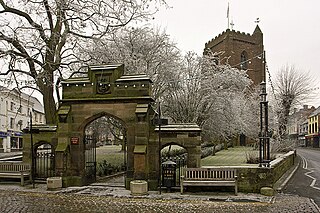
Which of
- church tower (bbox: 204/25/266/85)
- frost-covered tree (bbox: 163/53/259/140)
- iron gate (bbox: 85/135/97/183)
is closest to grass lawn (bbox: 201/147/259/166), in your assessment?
frost-covered tree (bbox: 163/53/259/140)

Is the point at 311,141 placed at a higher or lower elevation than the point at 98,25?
lower

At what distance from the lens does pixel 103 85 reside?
49.5 feet

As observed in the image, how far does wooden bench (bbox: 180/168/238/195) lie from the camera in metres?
13.3

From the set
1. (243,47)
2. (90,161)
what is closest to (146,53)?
(90,161)

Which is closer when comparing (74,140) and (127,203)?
(127,203)

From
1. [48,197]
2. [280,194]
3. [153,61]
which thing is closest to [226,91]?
[153,61]

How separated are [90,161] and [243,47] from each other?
183 feet

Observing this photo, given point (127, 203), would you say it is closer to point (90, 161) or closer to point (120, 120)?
point (120, 120)

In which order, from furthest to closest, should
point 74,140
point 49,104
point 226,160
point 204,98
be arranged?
point 204,98, point 226,160, point 49,104, point 74,140

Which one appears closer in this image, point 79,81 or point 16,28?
point 79,81

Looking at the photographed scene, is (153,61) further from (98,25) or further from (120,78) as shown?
(120,78)

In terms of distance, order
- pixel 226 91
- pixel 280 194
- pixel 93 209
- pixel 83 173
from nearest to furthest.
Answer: pixel 93 209 < pixel 280 194 < pixel 83 173 < pixel 226 91

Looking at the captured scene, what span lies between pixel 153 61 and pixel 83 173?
1249cm

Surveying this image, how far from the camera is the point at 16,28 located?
16.7 meters
